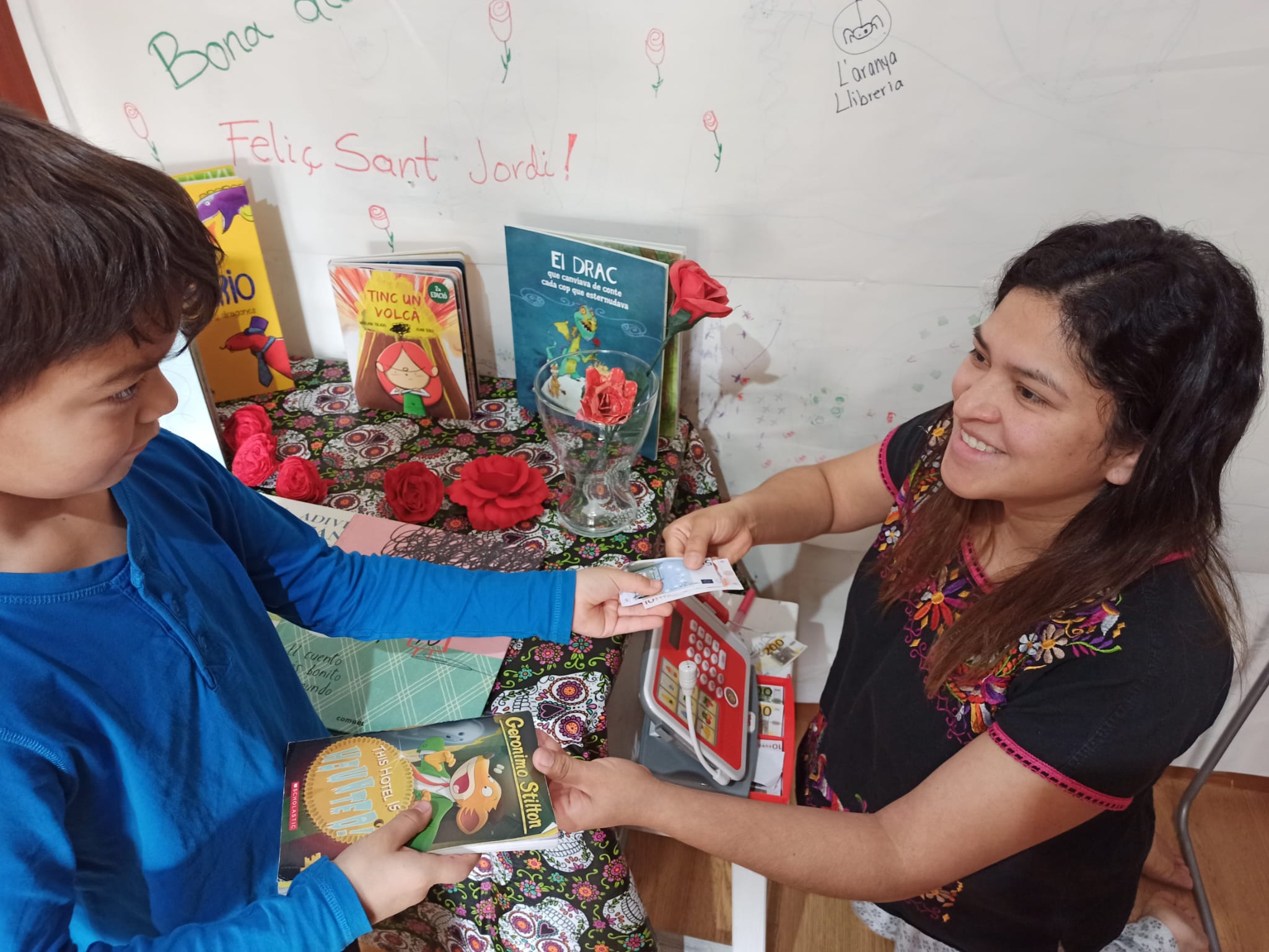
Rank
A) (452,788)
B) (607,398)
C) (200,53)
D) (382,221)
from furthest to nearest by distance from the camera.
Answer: (382,221), (200,53), (607,398), (452,788)

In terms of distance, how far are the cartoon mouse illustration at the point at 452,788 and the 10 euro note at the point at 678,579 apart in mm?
281

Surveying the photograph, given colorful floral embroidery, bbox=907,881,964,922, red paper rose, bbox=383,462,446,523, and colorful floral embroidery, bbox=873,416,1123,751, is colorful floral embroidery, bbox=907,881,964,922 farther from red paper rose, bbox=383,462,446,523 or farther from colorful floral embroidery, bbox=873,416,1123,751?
red paper rose, bbox=383,462,446,523

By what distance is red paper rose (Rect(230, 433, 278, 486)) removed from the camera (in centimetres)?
124

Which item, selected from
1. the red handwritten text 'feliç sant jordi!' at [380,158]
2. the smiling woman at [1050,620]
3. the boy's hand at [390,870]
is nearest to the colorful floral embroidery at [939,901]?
the smiling woman at [1050,620]

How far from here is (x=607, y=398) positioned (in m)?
1.09

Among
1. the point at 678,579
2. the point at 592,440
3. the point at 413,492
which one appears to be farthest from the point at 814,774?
the point at 413,492

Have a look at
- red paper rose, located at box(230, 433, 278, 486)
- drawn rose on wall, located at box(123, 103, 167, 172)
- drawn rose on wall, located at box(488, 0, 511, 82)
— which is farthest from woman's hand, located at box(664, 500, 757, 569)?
drawn rose on wall, located at box(123, 103, 167, 172)

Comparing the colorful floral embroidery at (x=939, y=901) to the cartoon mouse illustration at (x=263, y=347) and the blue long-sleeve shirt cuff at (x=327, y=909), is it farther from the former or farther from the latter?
the cartoon mouse illustration at (x=263, y=347)

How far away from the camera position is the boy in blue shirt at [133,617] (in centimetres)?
52

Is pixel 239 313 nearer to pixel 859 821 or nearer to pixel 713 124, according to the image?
pixel 713 124

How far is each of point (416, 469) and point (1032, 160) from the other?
3.34 ft

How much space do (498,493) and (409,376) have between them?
0.34 metres

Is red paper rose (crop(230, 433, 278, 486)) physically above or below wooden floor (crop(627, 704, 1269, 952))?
above

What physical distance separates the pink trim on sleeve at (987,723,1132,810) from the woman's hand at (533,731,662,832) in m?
0.37
